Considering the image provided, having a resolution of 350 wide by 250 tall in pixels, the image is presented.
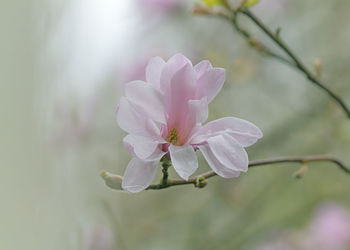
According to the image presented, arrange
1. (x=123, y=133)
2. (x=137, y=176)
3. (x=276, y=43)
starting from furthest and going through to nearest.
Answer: (x=123, y=133), (x=276, y=43), (x=137, y=176)

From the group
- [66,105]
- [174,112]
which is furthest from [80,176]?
[174,112]

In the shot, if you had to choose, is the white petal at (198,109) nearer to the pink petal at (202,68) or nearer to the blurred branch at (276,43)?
the pink petal at (202,68)

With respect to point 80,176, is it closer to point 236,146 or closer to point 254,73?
point 254,73

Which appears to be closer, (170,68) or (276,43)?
(170,68)

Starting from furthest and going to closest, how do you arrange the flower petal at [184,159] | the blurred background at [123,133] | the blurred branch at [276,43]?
the blurred background at [123,133] < the blurred branch at [276,43] < the flower petal at [184,159]

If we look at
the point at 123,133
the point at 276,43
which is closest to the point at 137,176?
the point at 276,43

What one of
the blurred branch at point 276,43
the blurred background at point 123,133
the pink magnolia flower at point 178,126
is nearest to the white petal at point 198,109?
the pink magnolia flower at point 178,126

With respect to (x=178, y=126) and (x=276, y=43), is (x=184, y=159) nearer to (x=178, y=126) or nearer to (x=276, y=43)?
(x=178, y=126)

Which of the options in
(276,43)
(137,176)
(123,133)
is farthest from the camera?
(123,133)
